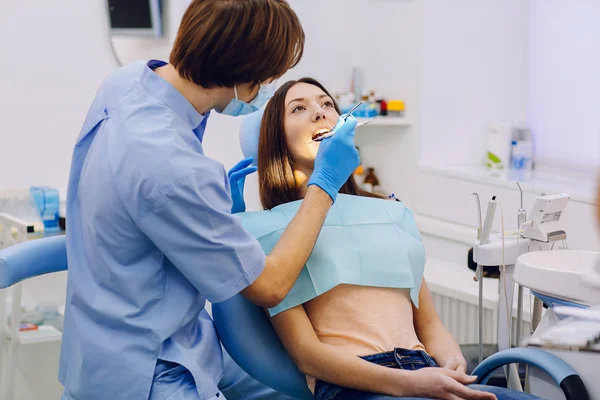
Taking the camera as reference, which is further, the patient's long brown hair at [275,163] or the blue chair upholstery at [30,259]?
the patient's long brown hair at [275,163]

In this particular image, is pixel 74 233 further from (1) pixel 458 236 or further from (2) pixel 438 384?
(1) pixel 458 236

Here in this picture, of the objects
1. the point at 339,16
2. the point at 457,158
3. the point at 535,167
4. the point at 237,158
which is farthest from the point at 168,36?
the point at 535,167

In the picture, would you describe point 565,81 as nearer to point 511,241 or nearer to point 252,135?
point 511,241

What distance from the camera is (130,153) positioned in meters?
1.31

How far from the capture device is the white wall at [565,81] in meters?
2.85

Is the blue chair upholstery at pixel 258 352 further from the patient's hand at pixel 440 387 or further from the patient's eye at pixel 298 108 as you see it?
the patient's eye at pixel 298 108

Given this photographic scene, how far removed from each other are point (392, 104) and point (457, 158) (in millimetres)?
368

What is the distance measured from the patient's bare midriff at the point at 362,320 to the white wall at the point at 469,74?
1.56 metres

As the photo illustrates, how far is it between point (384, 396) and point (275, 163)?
0.67 meters

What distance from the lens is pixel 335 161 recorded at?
1.61 metres

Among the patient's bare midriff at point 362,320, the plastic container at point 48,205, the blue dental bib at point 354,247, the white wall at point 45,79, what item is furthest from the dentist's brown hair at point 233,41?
the white wall at point 45,79

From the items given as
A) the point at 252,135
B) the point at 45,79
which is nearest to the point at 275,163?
the point at 252,135

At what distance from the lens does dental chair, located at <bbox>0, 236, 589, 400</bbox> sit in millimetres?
1642

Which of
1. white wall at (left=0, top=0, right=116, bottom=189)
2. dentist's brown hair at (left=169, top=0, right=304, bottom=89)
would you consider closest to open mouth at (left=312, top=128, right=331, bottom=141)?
dentist's brown hair at (left=169, top=0, right=304, bottom=89)
